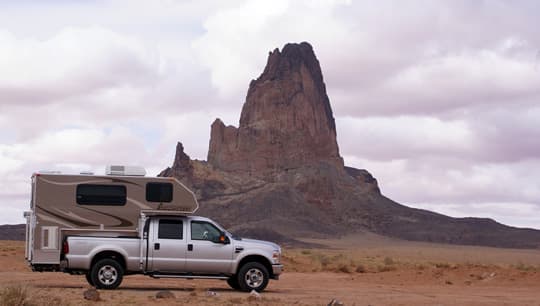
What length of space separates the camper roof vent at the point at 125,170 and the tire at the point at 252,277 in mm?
3263

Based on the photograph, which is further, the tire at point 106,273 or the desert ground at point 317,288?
the tire at point 106,273

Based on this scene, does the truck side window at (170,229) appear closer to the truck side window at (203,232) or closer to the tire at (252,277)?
the truck side window at (203,232)

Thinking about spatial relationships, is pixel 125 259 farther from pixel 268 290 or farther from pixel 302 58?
pixel 302 58

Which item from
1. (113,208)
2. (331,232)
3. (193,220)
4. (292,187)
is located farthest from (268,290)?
(292,187)

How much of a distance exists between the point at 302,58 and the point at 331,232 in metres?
40.5

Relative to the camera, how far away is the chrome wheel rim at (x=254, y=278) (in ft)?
71.3

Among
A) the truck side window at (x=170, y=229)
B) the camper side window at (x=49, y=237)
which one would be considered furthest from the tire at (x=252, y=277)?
the camper side window at (x=49, y=237)

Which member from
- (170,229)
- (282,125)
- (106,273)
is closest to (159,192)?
(170,229)

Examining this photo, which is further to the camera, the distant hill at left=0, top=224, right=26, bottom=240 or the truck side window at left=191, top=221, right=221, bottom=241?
the distant hill at left=0, top=224, right=26, bottom=240

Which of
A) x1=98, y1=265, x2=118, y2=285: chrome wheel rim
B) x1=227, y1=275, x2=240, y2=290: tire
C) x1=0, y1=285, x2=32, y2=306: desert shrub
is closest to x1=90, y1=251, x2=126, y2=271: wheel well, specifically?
x1=98, y1=265, x2=118, y2=285: chrome wheel rim

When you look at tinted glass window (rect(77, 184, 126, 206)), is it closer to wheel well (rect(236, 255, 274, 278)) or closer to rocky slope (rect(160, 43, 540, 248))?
wheel well (rect(236, 255, 274, 278))

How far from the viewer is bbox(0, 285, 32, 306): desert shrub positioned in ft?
48.8

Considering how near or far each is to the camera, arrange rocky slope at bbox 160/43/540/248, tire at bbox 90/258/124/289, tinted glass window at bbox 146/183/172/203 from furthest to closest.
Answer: rocky slope at bbox 160/43/540/248, tinted glass window at bbox 146/183/172/203, tire at bbox 90/258/124/289

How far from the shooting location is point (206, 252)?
21.5 m
